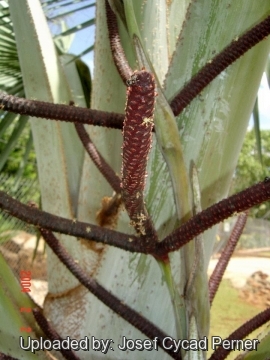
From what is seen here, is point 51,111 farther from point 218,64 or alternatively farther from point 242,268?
point 242,268

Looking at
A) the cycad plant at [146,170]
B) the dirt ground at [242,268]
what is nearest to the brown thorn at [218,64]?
the cycad plant at [146,170]

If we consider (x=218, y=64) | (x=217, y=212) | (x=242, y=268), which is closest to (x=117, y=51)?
(x=218, y=64)

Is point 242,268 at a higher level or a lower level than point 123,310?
higher

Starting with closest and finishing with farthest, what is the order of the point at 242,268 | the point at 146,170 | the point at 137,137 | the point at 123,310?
1. the point at 137,137
2. the point at 146,170
3. the point at 123,310
4. the point at 242,268

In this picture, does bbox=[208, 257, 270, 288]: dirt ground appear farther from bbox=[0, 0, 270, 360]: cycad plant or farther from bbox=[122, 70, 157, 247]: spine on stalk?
bbox=[122, 70, 157, 247]: spine on stalk

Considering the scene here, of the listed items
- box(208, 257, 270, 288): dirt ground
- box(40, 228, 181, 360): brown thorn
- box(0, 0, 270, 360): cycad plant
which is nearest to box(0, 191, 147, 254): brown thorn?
box(0, 0, 270, 360): cycad plant

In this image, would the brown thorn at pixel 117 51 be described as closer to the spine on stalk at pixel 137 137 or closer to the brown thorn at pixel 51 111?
the brown thorn at pixel 51 111

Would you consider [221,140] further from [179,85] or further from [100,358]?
[100,358]

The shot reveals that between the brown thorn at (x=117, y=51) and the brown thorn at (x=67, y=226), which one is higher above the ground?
the brown thorn at (x=117, y=51)
